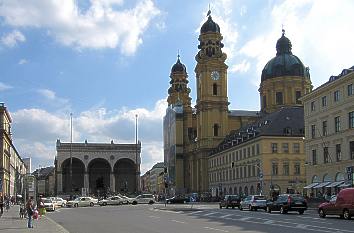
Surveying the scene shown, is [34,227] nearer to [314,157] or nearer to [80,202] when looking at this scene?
[314,157]

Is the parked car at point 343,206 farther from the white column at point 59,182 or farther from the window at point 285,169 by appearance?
the white column at point 59,182

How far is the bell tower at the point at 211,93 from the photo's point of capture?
131625mm

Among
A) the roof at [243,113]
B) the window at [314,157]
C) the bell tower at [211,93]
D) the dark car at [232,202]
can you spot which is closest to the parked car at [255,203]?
the dark car at [232,202]

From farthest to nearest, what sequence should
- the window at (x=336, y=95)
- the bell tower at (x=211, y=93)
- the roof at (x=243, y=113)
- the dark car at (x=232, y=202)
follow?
the roof at (x=243, y=113)
the bell tower at (x=211, y=93)
the window at (x=336, y=95)
the dark car at (x=232, y=202)

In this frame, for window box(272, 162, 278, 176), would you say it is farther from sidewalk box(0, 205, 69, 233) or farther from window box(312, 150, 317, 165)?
sidewalk box(0, 205, 69, 233)

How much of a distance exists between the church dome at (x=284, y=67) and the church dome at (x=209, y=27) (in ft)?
47.5

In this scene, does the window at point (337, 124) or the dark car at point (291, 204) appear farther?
the window at point (337, 124)

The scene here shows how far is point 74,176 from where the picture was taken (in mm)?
147125

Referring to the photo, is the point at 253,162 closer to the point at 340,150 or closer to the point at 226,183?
the point at 226,183

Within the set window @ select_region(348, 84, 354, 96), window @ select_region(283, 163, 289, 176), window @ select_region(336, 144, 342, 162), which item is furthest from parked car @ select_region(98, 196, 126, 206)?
window @ select_region(348, 84, 354, 96)

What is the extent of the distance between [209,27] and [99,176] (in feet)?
152

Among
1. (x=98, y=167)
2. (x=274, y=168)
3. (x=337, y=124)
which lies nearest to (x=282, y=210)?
(x=337, y=124)

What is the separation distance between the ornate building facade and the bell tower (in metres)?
18.5

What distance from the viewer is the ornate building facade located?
469 feet
